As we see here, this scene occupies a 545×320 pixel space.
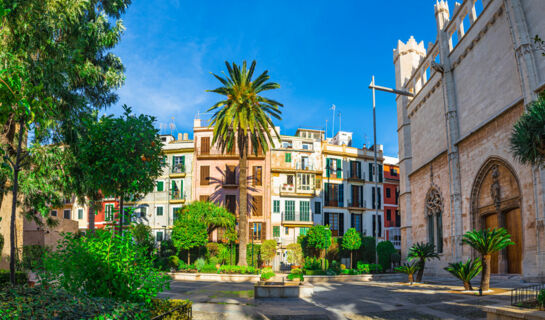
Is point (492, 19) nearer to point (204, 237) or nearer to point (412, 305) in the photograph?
point (412, 305)

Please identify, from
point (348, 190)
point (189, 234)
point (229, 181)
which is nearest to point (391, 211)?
point (348, 190)

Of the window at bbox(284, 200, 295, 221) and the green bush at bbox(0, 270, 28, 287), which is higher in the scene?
the window at bbox(284, 200, 295, 221)

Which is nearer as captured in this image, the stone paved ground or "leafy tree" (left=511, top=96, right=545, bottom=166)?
"leafy tree" (left=511, top=96, right=545, bottom=166)

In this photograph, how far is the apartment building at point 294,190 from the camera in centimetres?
4766

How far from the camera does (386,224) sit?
5512cm

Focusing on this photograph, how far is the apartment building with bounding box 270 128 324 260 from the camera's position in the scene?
156 ft

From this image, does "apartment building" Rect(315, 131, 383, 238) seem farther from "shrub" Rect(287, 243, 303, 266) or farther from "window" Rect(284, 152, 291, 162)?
"shrub" Rect(287, 243, 303, 266)

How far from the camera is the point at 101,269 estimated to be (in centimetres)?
770

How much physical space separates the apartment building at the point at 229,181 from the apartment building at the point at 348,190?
7565 millimetres

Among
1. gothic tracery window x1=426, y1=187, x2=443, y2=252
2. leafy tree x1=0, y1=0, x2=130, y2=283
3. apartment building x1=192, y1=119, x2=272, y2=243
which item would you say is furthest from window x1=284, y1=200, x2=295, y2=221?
leafy tree x1=0, y1=0, x2=130, y2=283

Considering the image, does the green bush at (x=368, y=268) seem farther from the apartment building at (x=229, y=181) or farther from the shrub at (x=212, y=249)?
the shrub at (x=212, y=249)

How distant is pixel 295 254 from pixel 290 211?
18.6 ft

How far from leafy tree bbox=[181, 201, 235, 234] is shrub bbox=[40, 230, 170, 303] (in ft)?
113

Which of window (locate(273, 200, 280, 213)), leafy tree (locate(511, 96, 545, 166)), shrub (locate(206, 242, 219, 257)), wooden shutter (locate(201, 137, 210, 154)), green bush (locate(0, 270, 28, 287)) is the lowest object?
shrub (locate(206, 242, 219, 257))
